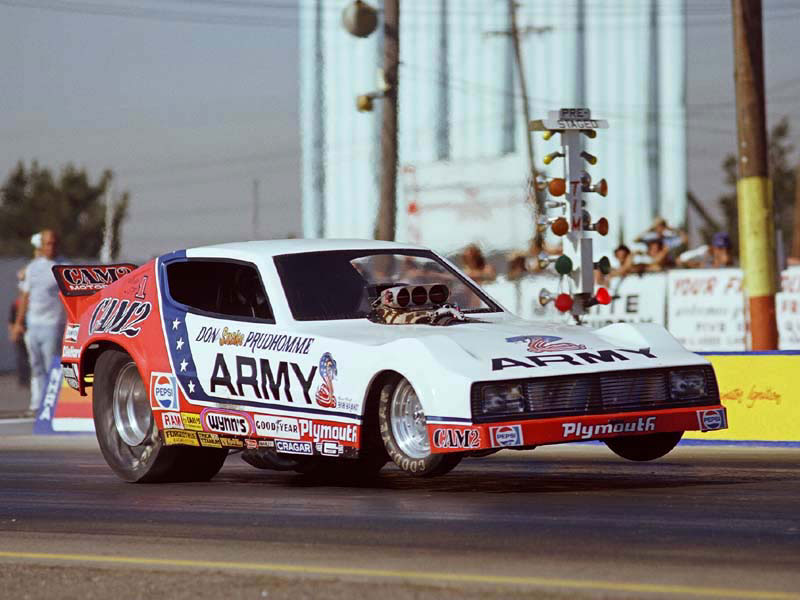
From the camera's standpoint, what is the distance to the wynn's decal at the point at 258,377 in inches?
412

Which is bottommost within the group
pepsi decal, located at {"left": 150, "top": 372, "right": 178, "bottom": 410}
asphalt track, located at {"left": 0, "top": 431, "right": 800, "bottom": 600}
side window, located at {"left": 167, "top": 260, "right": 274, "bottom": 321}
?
asphalt track, located at {"left": 0, "top": 431, "right": 800, "bottom": 600}

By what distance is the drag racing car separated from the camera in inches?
382

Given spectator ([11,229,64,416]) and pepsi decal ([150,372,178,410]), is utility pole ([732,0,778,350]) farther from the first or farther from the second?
pepsi decal ([150,372,178,410])

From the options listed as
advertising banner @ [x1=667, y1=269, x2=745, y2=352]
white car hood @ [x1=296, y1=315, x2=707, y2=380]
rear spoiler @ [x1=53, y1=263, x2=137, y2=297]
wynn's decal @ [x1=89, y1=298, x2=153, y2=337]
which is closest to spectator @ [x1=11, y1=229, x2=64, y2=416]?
rear spoiler @ [x1=53, y1=263, x2=137, y2=297]

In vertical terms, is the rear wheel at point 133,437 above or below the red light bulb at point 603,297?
below

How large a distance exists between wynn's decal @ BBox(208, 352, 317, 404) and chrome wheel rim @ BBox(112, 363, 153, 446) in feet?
3.32

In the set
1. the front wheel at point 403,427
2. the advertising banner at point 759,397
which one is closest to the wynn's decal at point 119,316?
the front wheel at point 403,427

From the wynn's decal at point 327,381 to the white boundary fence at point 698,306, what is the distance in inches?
469

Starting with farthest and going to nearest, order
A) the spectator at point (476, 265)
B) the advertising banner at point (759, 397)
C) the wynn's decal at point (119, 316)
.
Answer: the spectator at point (476, 265), the advertising banner at point (759, 397), the wynn's decal at point (119, 316)

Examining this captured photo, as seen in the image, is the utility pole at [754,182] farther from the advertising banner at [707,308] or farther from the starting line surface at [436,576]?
the starting line surface at [436,576]

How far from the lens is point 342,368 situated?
1020 cm

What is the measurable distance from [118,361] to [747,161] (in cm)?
833

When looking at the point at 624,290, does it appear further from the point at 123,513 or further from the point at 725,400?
the point at 123,513

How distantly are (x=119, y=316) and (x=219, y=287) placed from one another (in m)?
0.83
